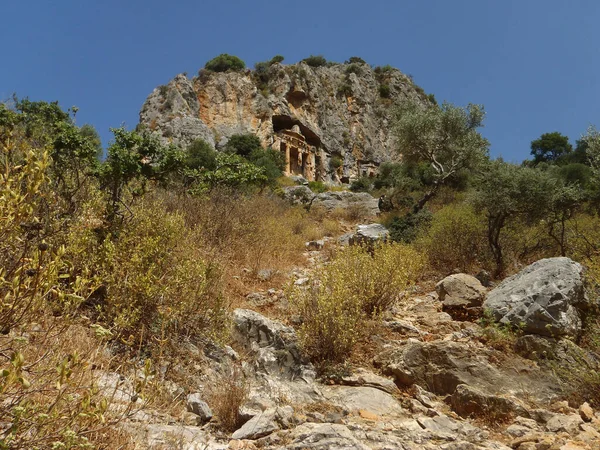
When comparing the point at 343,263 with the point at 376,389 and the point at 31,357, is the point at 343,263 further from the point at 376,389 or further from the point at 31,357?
the point at 31,357

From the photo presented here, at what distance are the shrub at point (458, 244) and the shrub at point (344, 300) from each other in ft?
8.44

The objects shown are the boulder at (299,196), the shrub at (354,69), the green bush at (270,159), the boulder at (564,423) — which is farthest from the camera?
the shrub at (354,69)

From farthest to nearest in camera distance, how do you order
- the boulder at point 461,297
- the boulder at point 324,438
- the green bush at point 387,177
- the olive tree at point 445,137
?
the green bush at point 387,177 < the olive tree at point 445,137 < the boulder at point 461,297 < the boulder at point 324,438

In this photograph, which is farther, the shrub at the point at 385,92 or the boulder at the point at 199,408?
the shrub at the point at 385,92

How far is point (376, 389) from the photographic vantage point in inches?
145

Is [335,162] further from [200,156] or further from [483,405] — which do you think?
[483,405]

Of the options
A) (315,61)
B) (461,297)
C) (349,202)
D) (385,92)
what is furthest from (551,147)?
(461,297)

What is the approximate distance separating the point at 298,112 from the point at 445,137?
68.1 ft

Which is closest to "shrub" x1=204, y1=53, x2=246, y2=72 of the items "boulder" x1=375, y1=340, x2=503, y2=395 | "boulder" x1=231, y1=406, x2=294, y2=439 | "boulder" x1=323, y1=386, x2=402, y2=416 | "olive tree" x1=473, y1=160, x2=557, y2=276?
"olive tree" x1=473, y1=160, x2=557, y2=276

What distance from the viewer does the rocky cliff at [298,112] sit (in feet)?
89.8

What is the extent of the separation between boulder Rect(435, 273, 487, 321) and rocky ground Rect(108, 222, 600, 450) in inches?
1.2

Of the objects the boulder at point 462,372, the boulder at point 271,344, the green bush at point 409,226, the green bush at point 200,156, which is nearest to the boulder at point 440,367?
the boulder at point 462,372

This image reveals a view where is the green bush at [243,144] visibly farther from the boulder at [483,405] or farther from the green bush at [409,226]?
the boulder at [483,405]

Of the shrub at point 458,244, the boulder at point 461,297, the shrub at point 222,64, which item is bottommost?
the boulder at point 461,297
